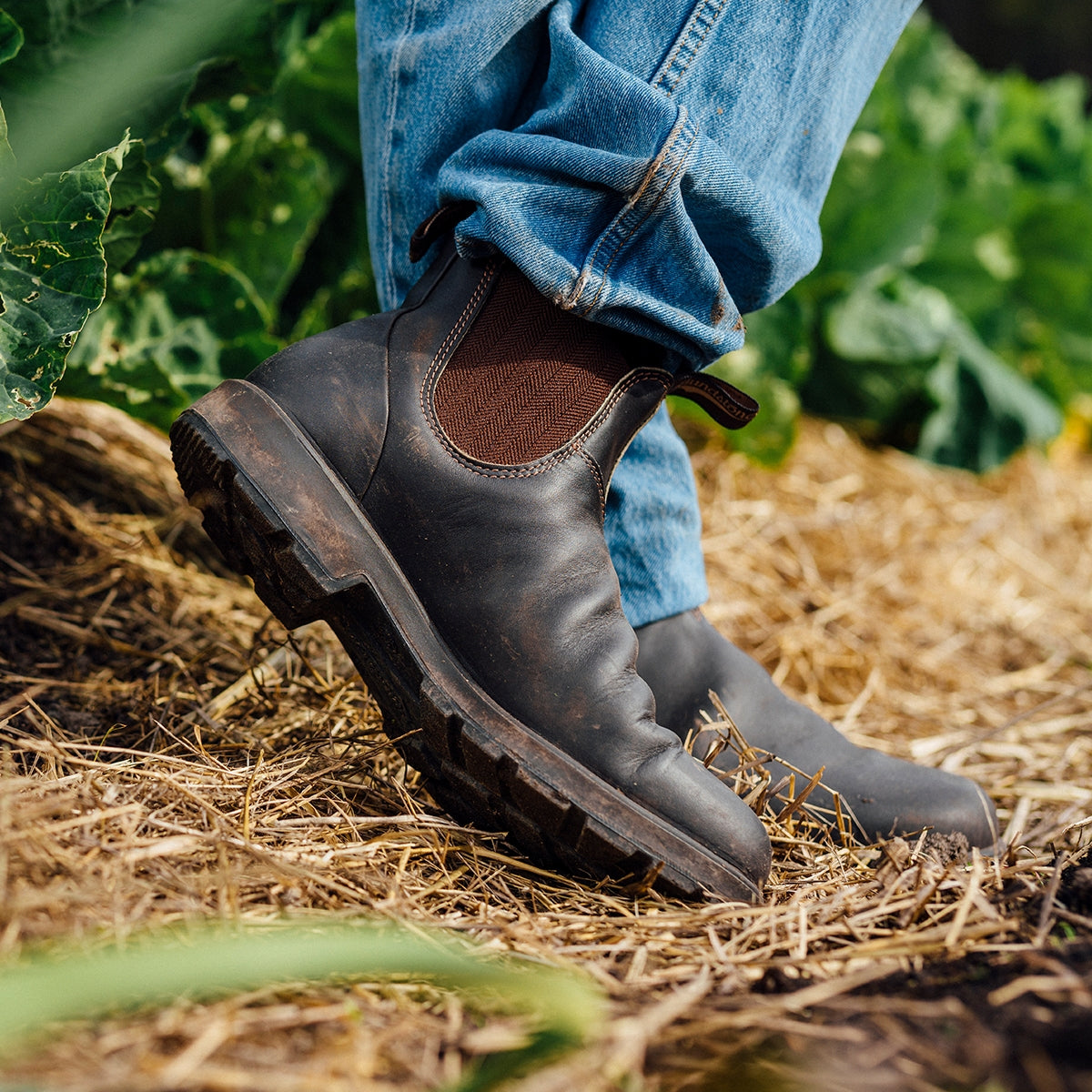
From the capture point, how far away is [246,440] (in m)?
0.91

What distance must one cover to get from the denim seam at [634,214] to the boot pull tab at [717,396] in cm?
16

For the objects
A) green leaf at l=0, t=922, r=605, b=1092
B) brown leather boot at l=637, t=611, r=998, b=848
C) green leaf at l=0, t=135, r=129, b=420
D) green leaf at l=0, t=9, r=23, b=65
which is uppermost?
green leaf at l=0, t=9, r=23, b=65

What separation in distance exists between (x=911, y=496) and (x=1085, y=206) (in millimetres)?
1399

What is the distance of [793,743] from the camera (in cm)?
111

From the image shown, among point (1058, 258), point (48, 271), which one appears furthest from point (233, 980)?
point (1058, 258)

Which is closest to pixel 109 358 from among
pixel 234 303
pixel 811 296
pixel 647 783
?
pixel 234 303

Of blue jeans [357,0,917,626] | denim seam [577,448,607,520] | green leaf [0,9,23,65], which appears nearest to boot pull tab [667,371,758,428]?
blue jeans [357,0,917,626]

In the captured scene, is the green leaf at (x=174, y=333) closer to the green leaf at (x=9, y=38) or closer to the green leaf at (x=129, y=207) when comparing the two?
the green leaf at (x=129, y=207)

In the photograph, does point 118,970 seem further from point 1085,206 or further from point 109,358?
point 1085,206

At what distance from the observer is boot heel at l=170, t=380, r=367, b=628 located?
896 millimetres

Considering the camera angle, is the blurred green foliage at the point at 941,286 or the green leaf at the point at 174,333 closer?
the green leaf at the point at 174,333

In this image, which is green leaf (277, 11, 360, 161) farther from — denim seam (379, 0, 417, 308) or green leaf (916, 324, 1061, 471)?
green leaf (916, 324, 1061, 471)

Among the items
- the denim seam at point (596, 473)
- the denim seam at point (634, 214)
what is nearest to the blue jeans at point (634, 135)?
the denim seam at point (634, 214)

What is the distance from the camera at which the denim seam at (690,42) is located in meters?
0.88
